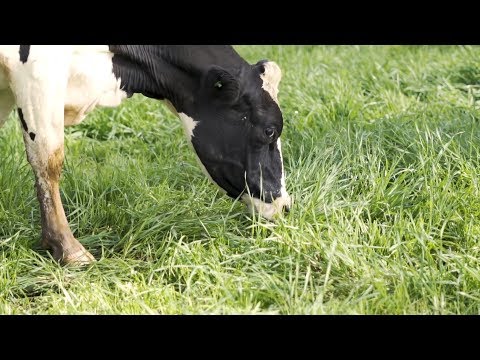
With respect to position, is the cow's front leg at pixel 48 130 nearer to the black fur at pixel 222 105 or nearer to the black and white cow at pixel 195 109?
the black and white cow at pixel 195 109

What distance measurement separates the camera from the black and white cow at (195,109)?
466 cm

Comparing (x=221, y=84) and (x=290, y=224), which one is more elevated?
(x=221, y=84)

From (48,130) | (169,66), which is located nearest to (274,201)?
(169,66)

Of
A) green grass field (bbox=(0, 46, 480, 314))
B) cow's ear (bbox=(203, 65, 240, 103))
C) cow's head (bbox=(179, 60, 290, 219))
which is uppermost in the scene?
cow's ear (bbox=(203, 65, 240, 103))

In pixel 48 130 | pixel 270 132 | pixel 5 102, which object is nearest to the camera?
pixel 48 130

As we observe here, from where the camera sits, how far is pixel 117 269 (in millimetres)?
4590

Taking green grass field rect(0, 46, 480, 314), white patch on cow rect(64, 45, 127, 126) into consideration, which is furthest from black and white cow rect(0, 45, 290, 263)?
green grass field rect(0, 46, 480, 314)

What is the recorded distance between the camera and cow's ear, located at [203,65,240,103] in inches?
184

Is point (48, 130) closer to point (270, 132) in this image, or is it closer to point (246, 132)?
point (246, 132)

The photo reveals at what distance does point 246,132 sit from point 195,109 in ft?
0.96

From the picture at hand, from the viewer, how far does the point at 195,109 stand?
482cm

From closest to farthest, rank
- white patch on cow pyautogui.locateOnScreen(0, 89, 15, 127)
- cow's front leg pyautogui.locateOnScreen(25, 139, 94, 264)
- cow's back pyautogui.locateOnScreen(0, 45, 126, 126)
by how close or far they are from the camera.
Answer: cow's back pyautogui.locateOnScreen(0, 45, 126, 126)
cow's front leg pyautogui.locateOnScreen(25, 139, 94, 264)
white patch on cow pyautogui.locateOnScreen(0, 89, 15, 127)

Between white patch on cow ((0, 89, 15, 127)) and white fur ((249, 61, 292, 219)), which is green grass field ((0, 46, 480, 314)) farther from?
white patch on cow ((0, 89, 15, 127))

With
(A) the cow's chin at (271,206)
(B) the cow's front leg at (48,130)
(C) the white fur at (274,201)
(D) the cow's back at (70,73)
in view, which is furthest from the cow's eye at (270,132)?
(B) the cow's front leg at (48,130)
